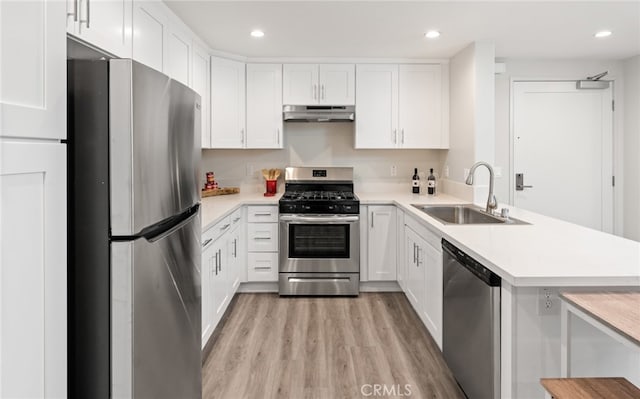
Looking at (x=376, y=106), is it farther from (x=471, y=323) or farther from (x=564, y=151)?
(x=471, y=323)

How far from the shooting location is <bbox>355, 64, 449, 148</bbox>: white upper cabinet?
4207 millimetres

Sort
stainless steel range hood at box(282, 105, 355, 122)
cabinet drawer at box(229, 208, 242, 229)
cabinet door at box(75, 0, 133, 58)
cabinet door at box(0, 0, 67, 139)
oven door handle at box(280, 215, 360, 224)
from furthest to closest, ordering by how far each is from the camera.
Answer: stainless steel range hood at box(282, 105, 355, 122)
oven door handle at box(280, 215, 360, 224)
cabinet drawer at box(229, 208, 242, 229)
cabinet door at box(75, 0, 133, 58)
cabinet door at box(0, 0, 67, 139)

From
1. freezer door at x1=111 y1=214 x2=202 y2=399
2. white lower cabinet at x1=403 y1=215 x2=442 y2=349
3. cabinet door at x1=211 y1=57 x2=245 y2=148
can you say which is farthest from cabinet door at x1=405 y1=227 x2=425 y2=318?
cabinet door at x1=211 y1=57 x2=245 y2=148

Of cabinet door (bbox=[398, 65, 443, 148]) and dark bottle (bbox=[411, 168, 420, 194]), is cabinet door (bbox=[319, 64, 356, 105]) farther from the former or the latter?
dark bottle (bbox=[411, 168, 420, 194])

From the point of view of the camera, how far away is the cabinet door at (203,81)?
11.5ft

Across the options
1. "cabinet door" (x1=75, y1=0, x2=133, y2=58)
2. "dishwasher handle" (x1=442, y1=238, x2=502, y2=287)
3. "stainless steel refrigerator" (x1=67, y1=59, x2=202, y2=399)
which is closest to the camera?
"stainless steel refrigerator" (x1=67, y1=59, x2=202, y2=399)

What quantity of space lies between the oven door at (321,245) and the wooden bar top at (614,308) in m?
2.48

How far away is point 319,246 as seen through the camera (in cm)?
392

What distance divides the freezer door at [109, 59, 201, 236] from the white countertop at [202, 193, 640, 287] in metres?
1.11

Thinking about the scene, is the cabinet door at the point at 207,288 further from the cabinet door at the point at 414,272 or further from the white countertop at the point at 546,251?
the cabinet door at the point at 414,272

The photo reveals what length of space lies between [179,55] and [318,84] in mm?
1490

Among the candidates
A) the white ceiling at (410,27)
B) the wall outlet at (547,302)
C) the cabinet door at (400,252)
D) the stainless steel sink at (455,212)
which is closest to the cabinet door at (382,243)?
the cabinet door at (400,252)

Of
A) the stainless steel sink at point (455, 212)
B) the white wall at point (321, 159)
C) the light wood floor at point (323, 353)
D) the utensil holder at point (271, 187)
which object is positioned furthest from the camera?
the white wall at point (321, 159)

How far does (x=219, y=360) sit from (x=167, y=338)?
1351mm
